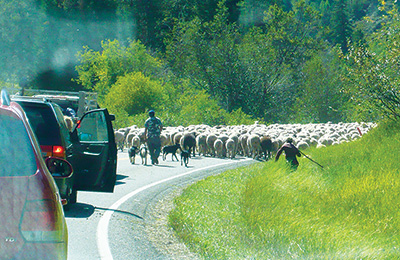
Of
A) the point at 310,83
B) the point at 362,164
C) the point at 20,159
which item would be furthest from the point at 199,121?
the point at 20,159

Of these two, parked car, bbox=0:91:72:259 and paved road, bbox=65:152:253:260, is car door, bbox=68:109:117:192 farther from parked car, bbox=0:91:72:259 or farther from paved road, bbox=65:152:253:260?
parked car, bbox=0:91:72:259

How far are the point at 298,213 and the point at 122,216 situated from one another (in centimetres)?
281

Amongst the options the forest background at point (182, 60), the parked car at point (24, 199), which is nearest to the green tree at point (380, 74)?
the parked car at point (24, 199)

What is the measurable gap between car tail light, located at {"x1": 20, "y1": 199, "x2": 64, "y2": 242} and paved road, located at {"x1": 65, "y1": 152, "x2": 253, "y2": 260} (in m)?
3.20

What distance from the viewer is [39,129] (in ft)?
29.2

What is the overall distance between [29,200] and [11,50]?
71.8 meters

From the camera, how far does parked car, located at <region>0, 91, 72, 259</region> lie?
343 centimetres

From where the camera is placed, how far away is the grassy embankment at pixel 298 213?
24.2 ft

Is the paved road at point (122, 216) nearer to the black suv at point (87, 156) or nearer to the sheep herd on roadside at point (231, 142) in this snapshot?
the black suv at point (87, 156)

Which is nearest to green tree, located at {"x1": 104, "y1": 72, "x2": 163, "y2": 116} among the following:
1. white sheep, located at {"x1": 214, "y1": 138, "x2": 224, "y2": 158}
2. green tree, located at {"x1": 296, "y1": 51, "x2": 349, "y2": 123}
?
white sheep, located at {"x1": 214, "y1": 138, "x2": 224, "y2": 158}

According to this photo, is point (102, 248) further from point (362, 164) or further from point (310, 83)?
point (310, 83)

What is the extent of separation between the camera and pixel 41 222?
357 cm

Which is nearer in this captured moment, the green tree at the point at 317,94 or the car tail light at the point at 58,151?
the car tail light at the point at 58,151

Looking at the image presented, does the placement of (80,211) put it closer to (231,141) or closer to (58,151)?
(58,151)
